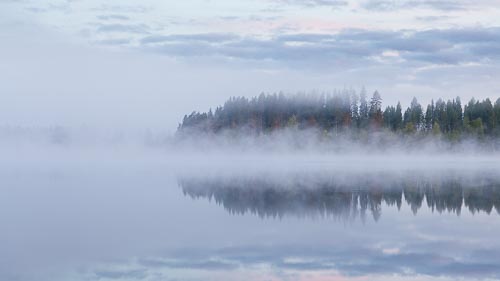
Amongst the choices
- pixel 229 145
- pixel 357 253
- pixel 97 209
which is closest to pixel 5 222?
pixel 97 209

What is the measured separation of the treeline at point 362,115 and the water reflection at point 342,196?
75945mm

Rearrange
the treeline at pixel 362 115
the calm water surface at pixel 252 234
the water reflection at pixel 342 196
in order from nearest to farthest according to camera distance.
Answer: the calm water surface at pixel 252 234 < the water reflection at pixel 342 196 < the treeline at pixel 362 115

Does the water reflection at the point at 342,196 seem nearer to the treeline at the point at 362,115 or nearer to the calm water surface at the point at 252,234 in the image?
the calm water surface at the point at 252,234

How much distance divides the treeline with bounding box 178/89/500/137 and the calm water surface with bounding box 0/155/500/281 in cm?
8176

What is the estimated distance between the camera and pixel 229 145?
129 meters

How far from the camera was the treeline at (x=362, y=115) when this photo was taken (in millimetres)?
112000

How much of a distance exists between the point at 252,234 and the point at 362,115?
98775 millimetres

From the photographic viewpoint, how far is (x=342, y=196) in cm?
2902

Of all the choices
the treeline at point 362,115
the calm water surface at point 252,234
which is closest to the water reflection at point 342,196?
the calm water surface at point 252,234

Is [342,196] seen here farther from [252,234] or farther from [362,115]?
[362,115]

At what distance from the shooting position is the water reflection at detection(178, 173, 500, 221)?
24.5m

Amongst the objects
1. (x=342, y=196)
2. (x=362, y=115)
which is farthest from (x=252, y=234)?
(x=362, y=115)

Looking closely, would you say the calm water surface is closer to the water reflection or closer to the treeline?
the water reflection

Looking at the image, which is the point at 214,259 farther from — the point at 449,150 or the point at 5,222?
the point at 449,150
